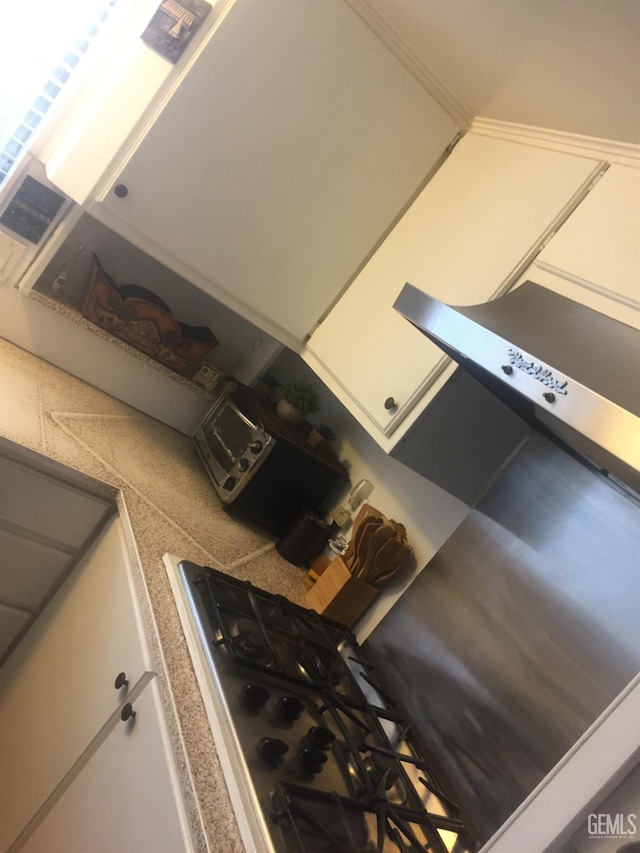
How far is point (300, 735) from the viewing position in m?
1.15

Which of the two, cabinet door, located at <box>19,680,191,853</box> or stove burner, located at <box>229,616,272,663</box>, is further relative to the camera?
stove burner, located at <box>229,616,272,663</box>

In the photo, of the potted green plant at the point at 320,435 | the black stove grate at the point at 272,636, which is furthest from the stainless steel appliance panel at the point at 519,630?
the potted green plant at the point at 320,435

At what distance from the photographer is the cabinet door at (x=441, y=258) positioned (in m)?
1.40

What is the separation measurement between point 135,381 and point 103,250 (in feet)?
1.40

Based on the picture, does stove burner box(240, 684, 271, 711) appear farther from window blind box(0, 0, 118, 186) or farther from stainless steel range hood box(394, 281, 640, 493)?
window blind box(0, 0, 118, 186)

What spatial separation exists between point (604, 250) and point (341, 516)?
1.06m

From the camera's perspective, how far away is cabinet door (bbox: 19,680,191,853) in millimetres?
891

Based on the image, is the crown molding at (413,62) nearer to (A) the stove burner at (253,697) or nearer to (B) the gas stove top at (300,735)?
(B) the gas stove top at (300,735)

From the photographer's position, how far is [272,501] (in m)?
1.87

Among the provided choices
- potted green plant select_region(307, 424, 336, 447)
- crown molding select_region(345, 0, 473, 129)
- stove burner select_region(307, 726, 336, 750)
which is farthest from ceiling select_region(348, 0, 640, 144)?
stove burner select_region(307, 726, 336, 750)

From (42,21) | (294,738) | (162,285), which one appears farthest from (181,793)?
(42,21)

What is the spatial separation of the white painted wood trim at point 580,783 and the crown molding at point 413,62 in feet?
Answer: 4.93

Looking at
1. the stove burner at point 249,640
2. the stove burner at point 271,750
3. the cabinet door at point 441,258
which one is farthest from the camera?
the cabinet door at point 441,258

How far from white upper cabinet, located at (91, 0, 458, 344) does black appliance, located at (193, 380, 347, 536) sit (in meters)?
0.27
